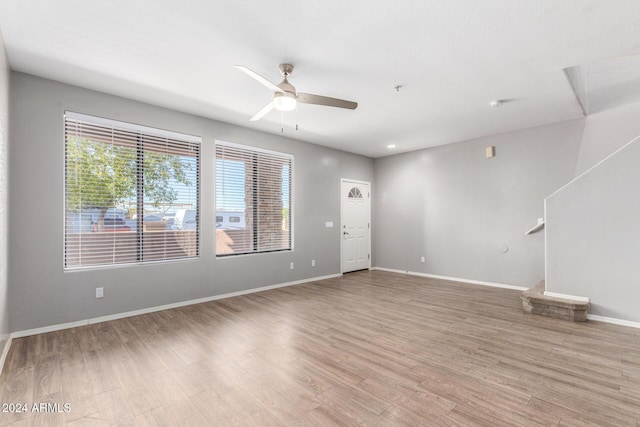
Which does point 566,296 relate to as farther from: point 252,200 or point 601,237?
point 252,200

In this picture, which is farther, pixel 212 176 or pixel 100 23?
pixel 212 176

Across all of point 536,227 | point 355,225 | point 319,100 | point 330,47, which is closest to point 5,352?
point 319,100

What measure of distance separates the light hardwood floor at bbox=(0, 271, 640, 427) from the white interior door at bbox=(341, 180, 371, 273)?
282cm

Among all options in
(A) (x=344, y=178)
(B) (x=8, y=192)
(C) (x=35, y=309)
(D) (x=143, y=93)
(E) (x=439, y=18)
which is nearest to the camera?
(E) (x=439, y=18)

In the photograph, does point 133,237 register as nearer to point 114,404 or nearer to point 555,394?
point 114,404

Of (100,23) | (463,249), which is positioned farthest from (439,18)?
(463,249)

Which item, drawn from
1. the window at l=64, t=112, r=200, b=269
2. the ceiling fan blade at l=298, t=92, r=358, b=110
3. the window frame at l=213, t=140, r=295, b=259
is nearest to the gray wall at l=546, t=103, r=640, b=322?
the ceiling fan blade at l=298, t=92, r=358, b=110

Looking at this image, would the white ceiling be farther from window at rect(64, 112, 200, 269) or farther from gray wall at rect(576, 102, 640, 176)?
gray wall at rect(576, 102, 640, 176)

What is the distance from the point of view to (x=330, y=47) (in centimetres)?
261

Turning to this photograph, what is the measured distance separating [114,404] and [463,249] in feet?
18.8

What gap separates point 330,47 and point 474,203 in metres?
4.40

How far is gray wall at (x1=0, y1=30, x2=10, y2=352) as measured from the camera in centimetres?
253

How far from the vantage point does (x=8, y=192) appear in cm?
294

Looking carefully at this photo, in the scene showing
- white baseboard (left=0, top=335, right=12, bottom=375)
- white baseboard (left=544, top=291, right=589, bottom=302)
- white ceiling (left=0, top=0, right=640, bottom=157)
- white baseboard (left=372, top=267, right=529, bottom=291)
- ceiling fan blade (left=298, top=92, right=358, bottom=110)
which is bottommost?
white baseboard (left=372, top=267, right=529, bottom=291)
